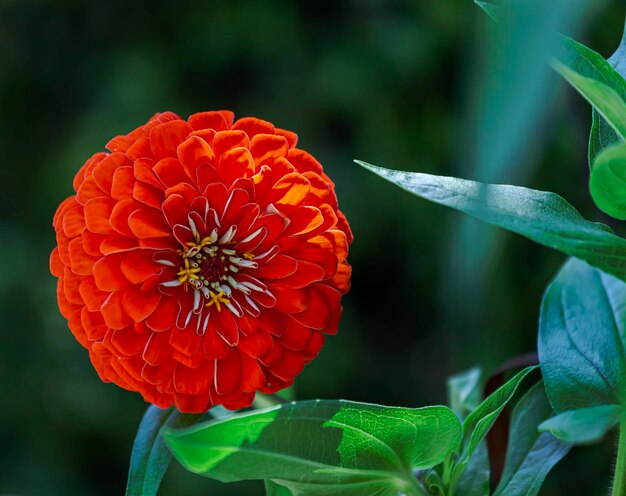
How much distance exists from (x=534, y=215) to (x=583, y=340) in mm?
101

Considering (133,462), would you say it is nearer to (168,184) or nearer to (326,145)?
(168,184)

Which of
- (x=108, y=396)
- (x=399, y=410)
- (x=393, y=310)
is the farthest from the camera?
(x=393, y=310)

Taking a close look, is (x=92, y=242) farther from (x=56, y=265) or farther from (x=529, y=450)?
(x=529, y=450)

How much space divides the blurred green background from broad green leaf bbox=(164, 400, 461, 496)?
684mm

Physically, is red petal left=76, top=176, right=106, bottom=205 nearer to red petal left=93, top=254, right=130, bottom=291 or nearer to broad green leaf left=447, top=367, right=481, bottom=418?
red petal left=93, top=254, right=130, bottom=291

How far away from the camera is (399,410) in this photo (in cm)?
32

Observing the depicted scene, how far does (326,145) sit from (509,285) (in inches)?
13.3

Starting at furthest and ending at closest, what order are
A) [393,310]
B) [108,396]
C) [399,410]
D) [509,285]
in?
1. [393,310]
2. [108,396]
3. [509,285]
4. [399,410]

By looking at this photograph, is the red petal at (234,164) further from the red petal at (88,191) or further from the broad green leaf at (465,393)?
the broad green leaf at (465,393)

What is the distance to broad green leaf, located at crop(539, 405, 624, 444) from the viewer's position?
262 mm

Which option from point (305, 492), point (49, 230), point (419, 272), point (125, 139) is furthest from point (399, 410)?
point (49, 230)

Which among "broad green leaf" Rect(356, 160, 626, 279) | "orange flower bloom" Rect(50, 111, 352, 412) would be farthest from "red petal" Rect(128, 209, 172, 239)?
"broad green leaf" Rect(356, 160, 626, 279)

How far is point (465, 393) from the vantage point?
48 cm

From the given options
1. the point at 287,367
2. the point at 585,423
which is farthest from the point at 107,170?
the point at 585,423
